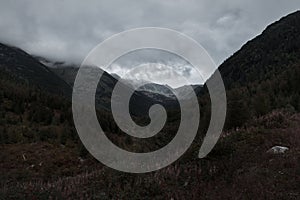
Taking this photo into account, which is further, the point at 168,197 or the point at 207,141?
the point at 207,141

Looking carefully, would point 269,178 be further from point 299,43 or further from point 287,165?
point 299,43

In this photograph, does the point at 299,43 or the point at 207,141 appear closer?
the point at 207,141

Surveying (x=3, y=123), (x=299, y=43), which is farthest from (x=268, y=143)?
(x=299, y=43)

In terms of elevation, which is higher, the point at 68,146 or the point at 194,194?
the point at 68,146

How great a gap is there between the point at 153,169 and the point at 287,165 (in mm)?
3730

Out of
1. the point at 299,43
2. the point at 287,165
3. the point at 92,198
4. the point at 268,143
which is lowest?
the point at 92,198

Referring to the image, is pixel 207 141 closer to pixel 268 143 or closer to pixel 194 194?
pixel 268 143

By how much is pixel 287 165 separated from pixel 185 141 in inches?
173

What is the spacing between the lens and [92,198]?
895 centimetres

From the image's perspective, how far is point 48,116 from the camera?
94.6 m

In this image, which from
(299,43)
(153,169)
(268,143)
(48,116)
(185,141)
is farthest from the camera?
(299,43)

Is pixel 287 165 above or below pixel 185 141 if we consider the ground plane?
below

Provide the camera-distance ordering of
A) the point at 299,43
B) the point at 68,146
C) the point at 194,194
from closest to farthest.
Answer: the point at 194,194 < the point at 68,146 < the point at 299,43

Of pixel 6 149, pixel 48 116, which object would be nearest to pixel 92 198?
pixel 6 149
